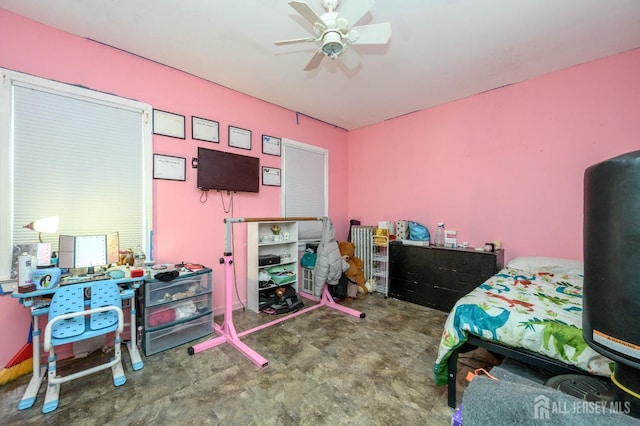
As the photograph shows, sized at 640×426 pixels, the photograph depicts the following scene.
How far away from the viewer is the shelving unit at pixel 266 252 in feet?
10.6

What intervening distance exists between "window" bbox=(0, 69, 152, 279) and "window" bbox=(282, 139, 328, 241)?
1.77 m

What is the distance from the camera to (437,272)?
3.33 m

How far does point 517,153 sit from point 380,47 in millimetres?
2077

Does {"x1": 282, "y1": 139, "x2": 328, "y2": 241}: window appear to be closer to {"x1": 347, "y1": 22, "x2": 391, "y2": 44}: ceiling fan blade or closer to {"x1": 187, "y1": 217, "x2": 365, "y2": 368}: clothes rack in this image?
{"x1": 187, "y1": 217, "x2": 365, "y2": 368}: clothes rack

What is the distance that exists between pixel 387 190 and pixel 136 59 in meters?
3.57

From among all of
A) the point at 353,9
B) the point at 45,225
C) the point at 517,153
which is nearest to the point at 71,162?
the point at 45,225

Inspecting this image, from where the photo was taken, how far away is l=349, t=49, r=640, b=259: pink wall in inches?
102

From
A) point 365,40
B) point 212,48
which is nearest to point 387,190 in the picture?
point 365,40

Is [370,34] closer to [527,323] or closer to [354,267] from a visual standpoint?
[527,323]

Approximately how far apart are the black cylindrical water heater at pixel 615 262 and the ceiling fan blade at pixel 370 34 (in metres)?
1.56

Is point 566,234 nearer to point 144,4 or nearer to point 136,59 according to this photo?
point 144,4

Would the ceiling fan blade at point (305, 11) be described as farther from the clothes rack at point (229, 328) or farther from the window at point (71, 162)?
the window at point (71, 162)

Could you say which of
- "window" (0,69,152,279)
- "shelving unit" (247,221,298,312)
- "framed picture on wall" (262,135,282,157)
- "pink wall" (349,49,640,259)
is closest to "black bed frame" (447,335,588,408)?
"pink wall" (349,49,640,259)

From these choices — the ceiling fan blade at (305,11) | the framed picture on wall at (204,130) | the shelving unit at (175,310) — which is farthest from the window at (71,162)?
the ceiling fan blade at (305,11)
